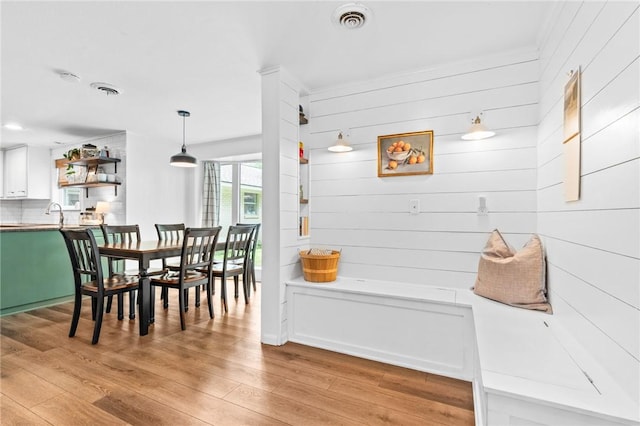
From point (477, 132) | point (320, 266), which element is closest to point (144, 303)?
point (320, 266)

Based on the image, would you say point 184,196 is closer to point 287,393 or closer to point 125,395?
point 125,395

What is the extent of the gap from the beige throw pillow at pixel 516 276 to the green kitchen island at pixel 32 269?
4620 mm

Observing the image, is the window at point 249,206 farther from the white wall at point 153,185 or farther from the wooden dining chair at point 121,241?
the wooden dining chair at point 121,241

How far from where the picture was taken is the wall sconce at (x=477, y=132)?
7.23 feet

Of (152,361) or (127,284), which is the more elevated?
(127,284)

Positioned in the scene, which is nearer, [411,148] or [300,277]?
[411,148]

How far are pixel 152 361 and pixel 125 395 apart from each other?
1.44 feet

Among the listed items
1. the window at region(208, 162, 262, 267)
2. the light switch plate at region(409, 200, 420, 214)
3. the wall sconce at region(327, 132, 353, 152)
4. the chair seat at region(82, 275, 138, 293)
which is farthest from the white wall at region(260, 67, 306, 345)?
the window at region(208, 162, 262, 267)

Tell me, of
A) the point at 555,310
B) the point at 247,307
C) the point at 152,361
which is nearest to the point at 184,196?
the point at 247,307

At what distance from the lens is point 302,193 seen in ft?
9.91

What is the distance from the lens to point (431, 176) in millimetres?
2533

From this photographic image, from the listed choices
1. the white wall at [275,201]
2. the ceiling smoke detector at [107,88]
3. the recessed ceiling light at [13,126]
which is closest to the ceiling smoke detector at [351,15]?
the white wall at [275,201]

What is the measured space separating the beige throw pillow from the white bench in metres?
0.08

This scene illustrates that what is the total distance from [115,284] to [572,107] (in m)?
3.66
